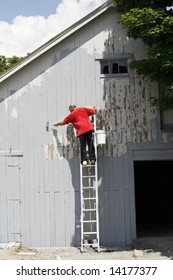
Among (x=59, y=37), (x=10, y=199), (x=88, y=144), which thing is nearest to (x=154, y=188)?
(x=88, y=144)

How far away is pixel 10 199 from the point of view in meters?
12.0

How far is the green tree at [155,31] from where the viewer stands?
10.0 m

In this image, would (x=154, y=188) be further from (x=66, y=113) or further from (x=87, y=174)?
(x=66, y=113)

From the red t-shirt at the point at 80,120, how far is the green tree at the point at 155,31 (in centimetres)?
194

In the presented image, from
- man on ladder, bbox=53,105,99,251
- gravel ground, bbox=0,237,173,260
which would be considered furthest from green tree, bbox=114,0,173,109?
gravel ground, bbox=0,237,173,260

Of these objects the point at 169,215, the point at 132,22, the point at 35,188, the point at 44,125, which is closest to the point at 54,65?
the point at 44,125

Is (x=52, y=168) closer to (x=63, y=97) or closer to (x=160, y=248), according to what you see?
(x=63, y=97)

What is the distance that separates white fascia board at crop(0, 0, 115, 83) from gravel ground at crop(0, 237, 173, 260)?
522cm

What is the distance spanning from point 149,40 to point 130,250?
604 centimetres

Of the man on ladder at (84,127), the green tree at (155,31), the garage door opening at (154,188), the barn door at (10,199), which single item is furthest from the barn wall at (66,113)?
the garage door opening at (154,188)

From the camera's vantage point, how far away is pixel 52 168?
12023 millimetres

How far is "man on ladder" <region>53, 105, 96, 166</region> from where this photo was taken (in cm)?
1130

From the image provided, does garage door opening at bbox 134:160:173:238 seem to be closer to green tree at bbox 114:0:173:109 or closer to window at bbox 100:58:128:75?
window at bbox 100:58:128:75

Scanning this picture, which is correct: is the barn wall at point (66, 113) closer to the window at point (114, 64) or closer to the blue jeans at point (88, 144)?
the window at point (114, 64)
